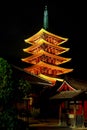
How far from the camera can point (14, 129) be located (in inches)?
541

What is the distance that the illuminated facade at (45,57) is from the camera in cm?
5159

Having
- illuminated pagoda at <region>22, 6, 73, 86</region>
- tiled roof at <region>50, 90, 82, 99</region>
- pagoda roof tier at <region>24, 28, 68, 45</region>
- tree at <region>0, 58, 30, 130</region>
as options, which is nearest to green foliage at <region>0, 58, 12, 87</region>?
tree at <region>0, 58, 30, 130</region>

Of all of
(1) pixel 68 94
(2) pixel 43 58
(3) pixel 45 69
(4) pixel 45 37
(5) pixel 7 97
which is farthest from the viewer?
(4) pixel 45 37

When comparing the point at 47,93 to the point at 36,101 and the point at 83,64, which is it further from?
the point at 83,64

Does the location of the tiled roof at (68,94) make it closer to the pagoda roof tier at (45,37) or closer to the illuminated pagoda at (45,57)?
the illuminated pagoda at (45,57)

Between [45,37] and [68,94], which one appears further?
[45,37]

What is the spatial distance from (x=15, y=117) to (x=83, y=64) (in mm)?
60248

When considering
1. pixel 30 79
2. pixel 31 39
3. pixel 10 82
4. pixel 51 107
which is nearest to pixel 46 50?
pixel 31 39

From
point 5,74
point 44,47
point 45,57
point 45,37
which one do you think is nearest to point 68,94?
point 5,74

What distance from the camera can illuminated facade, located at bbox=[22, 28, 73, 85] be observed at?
5159 centimetres

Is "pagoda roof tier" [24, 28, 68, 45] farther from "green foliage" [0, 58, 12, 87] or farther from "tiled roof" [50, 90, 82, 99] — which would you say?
"green foliage" [0, 58, 12, 87]

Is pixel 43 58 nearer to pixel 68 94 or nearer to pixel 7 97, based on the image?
pixel 68 94

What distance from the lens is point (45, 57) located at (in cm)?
5384

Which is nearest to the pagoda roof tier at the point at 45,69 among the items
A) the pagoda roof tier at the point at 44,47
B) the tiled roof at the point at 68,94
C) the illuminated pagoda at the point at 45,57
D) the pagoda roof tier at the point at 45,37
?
the illuminated pagoda at the point at 45,57
